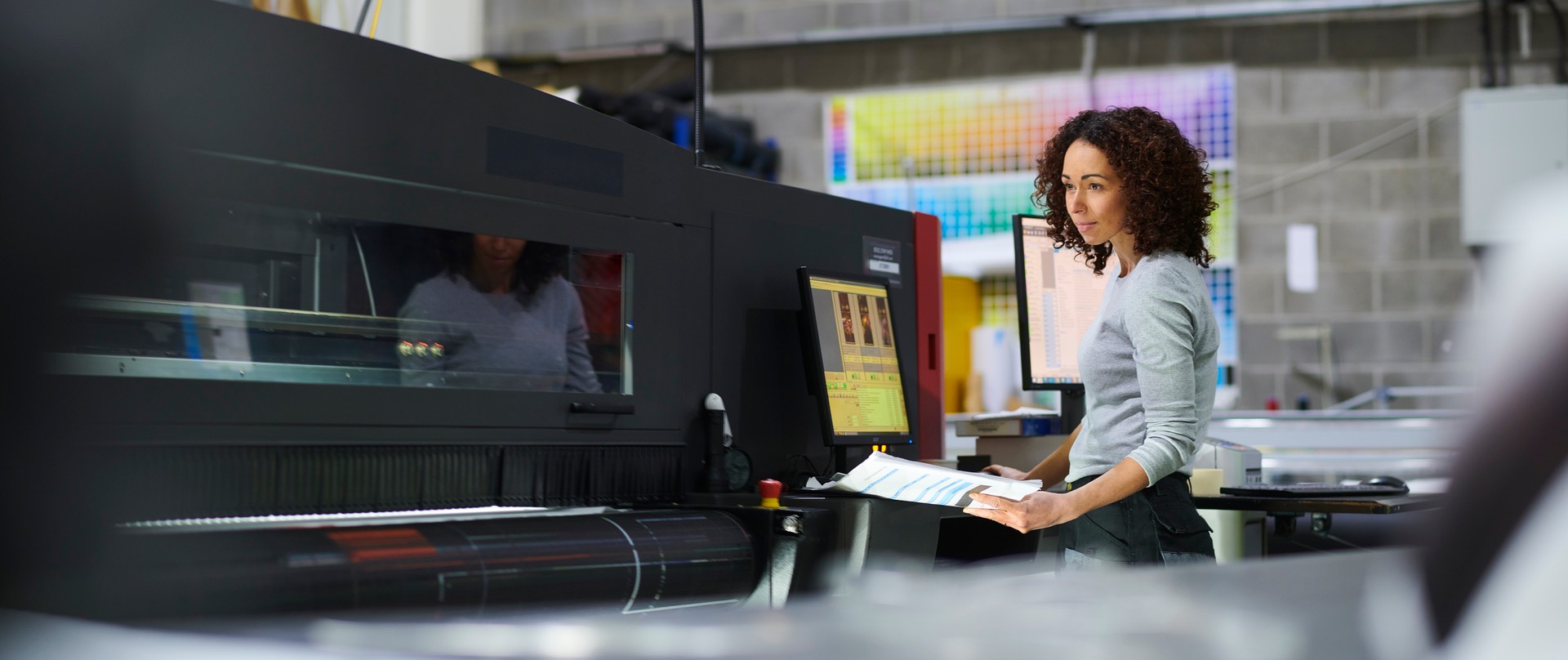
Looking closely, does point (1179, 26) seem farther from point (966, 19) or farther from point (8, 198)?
point (8, 198)

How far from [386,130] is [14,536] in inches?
22.9

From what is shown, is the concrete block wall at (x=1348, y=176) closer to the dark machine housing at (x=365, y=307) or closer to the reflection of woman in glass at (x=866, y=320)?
the reflection of woman in glass at (x=866, y=320)

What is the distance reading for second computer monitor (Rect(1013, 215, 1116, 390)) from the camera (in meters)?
2.28

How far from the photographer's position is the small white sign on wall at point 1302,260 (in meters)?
5.32

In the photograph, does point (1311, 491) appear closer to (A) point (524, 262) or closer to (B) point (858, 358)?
(B) point (858, 358)

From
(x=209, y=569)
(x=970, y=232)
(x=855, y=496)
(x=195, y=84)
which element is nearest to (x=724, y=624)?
(x=209, y=569)

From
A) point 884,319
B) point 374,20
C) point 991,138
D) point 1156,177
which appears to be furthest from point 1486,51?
point 374,20

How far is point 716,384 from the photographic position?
1.82 meters

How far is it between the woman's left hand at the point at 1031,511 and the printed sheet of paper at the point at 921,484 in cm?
1

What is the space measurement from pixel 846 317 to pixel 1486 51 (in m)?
4.54

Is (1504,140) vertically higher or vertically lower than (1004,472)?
higher

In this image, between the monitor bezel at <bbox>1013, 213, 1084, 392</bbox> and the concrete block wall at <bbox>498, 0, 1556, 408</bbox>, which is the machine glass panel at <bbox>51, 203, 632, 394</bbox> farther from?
the concrete block wall at <bbox>498, 0, 1556, 408</bbox>

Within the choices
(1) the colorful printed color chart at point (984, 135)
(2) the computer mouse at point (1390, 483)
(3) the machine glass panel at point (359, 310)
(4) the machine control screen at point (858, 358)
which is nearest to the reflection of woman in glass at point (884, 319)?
(4) the machine control screen at point (858, 358)

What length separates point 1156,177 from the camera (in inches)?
62.7
